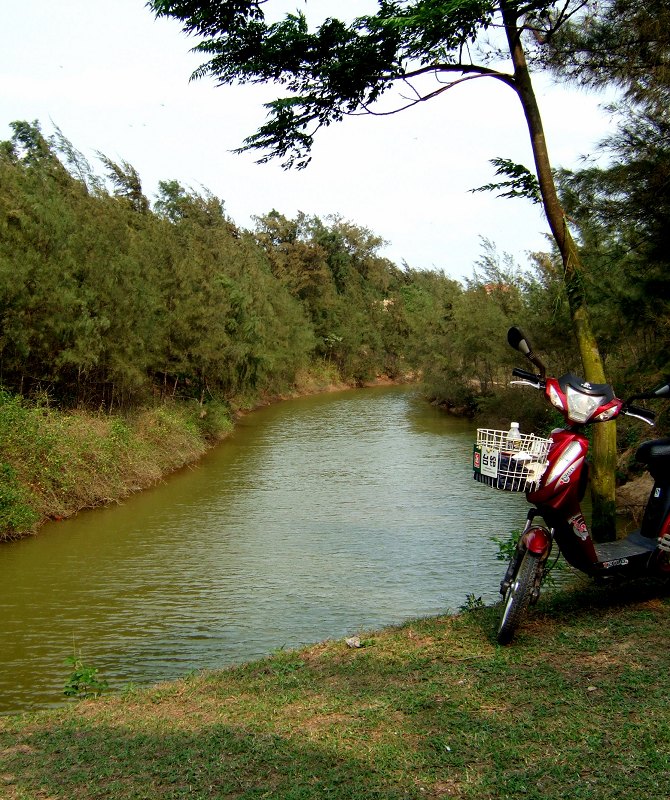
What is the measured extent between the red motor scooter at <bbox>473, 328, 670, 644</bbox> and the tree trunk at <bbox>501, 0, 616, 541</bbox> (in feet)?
3.84

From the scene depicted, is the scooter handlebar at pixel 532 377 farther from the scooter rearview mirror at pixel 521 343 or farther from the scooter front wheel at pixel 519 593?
the scooter front wheel at pixel 519 593

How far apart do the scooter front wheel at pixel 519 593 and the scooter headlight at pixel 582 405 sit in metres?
0.82

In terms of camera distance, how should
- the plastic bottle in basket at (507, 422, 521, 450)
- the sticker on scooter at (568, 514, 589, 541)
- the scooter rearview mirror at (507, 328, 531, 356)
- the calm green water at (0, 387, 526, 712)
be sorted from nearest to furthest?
the sticker on scooter at (568, 514, 589, 541)
the scooter rearview mirror at (507, 328, 531, 356)
the plastic bottle in basket at (507, 422, 521, 450)
the calm green water at (0, 387, 526, 712)

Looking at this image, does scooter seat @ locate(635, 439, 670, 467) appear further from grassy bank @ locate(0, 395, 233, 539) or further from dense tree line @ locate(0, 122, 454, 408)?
dense tree line @ locate(0, 122, 454, 408)

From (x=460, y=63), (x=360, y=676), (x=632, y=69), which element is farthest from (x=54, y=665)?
(x=632, y=69)

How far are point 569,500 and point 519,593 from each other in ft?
1.97

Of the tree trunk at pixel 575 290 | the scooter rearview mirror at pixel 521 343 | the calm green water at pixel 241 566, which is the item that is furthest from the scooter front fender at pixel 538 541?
the calm green water at pixel 241 566

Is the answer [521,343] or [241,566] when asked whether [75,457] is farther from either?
[521,343]

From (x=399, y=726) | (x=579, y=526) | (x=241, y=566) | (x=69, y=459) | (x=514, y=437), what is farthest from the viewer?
(x=69, y=459)

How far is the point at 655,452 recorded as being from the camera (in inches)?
197

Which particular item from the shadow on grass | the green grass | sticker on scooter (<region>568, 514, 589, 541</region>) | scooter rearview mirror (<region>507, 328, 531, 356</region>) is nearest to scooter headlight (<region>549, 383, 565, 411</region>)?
scooter rearview mirror (<region>507, 328, 531, 356</region>)

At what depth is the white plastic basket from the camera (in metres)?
4.84

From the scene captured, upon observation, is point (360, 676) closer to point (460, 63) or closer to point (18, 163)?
point (460, 63)

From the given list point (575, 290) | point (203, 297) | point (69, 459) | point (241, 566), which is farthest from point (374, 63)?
point (203, 297)
